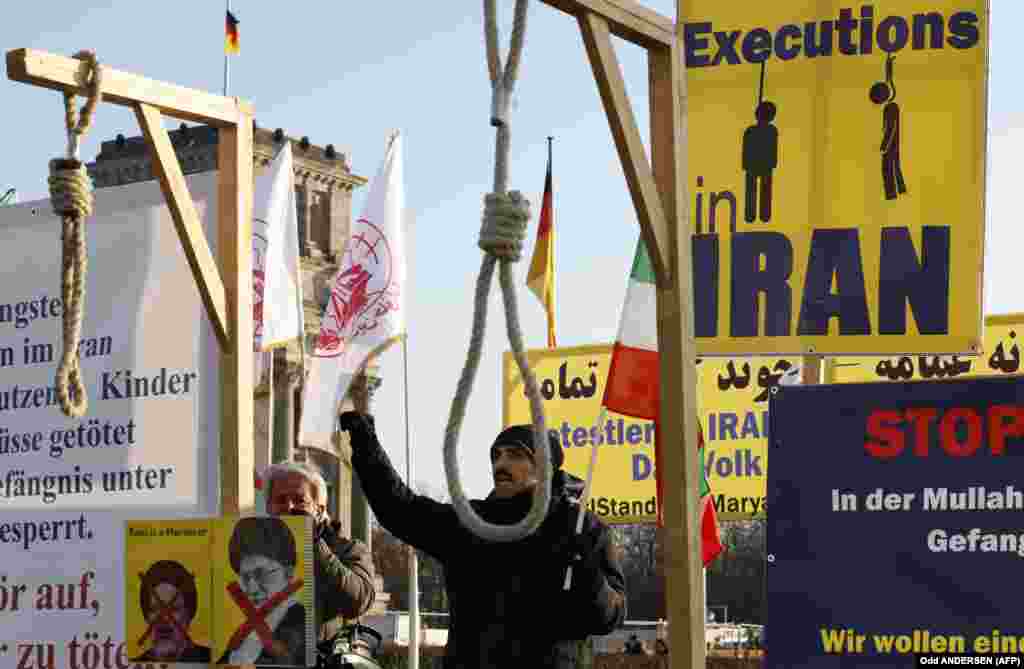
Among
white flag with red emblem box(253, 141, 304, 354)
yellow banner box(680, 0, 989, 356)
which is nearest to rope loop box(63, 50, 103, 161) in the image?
yellow banner box(680, 0, 989, 356)

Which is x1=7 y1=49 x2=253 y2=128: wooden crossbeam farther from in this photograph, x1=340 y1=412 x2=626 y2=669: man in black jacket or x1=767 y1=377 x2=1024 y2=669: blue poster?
x1=767 y1=377 x2=1024 y2=669: blue poster

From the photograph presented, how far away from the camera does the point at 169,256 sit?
7977mm

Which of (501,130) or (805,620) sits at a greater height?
(501,130)

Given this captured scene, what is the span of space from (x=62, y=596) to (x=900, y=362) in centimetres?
597

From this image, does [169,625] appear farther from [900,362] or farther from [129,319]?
[900,362]

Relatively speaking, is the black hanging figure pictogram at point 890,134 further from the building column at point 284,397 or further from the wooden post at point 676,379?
the building column at point 284,397

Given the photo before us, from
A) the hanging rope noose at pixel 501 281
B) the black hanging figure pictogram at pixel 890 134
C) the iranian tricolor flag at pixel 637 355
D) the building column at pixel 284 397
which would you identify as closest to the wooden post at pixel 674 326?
the iranian tricolor flag at pixel 637 355

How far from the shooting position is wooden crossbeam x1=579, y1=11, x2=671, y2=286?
→ 5.39m

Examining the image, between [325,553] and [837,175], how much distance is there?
2096 millimetres

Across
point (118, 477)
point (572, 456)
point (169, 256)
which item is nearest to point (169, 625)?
point (118, 477)

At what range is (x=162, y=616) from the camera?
6781mm

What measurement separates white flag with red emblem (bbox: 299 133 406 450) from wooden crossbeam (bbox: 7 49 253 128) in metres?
5.99

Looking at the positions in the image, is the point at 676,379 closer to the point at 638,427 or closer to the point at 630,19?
the point at 630,19

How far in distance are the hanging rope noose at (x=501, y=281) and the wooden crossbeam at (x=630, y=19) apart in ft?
3.13
